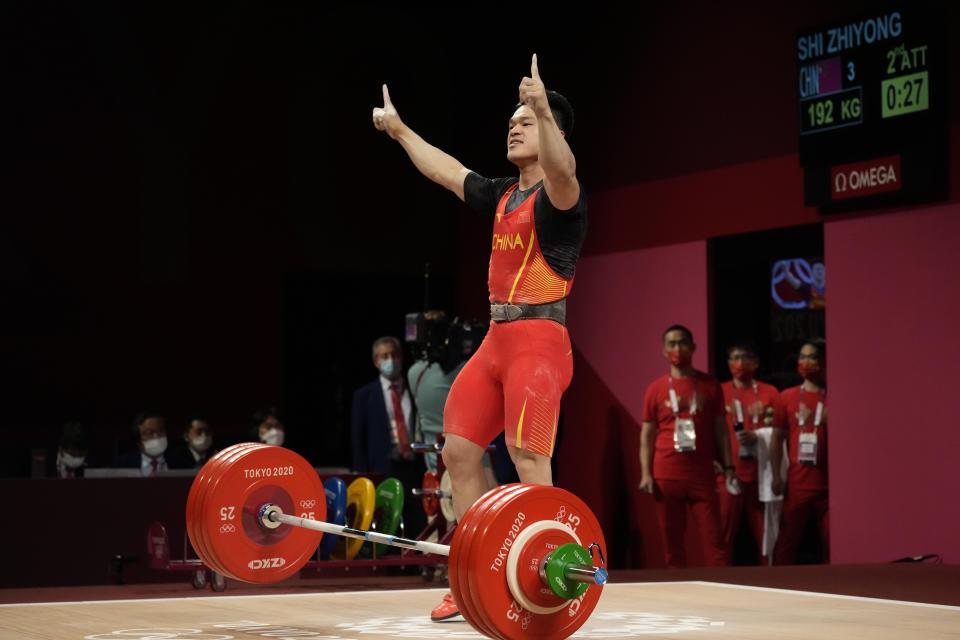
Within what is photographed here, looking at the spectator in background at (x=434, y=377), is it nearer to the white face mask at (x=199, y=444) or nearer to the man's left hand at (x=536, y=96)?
the white face mask at (x=199, y=444)

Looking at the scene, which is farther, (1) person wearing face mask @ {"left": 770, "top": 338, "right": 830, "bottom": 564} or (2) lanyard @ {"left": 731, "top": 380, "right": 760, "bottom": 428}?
(2) lanyard @ {"left": 731, "top": 380, "right": 760, "bottom": 428}

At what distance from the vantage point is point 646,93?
370 inches

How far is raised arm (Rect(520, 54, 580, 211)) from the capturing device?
348 centimetres

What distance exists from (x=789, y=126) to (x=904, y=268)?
1.21 meters

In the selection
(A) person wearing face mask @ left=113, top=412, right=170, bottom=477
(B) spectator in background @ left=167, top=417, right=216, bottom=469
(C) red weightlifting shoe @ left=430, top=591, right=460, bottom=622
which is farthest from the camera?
(B) spectator in background @ left=167, top=417, right=216, bottom=469

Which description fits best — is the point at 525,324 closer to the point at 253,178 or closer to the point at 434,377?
the point at 434,377

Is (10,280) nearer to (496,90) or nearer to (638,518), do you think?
(496,90)

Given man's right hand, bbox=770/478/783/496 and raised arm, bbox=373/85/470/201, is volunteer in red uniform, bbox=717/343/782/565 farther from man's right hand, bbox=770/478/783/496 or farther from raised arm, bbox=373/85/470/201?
raised arm, bbox=373/85/470/201

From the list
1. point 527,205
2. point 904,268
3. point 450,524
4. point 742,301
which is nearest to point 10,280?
point 450,524

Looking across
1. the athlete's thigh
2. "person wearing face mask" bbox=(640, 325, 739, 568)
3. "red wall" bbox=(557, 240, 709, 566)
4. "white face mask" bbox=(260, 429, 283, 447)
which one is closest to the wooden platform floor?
the athlete's thigh

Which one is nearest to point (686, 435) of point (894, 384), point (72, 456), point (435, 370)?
point (894, 384)

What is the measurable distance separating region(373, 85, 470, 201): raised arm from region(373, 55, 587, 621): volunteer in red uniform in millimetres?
131

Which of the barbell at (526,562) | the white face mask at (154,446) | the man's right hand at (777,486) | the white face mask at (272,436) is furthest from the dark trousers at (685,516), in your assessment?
the barbell at (526,562)

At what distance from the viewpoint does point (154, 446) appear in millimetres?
8211
